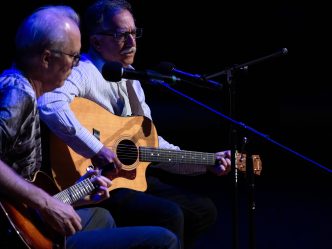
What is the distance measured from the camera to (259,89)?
5.45m

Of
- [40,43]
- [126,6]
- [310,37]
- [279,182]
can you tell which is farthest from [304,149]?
[40,43]

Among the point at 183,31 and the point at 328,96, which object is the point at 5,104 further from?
the point at 328,96

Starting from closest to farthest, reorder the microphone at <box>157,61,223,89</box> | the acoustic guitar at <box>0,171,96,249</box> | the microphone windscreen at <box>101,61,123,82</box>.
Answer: the acoustic guitar at <box>0,171,96,249</box>
the microphone windscreen at <box>101,61,123,82</box>
the microphone at <box>157,61,223,89</box>

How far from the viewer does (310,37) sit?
558 centimetres

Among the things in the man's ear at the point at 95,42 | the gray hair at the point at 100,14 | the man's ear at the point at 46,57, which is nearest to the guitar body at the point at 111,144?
the man's ear at the point at 95,42

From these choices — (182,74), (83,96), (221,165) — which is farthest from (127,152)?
(221,165)

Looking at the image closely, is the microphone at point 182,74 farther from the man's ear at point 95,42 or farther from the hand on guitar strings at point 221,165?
the hand on guitar strings at point 221,165

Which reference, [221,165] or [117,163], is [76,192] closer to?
[117,163]

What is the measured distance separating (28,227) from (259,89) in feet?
11.9

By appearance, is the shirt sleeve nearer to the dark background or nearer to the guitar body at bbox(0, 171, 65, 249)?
the guitar body at bbox(0, 171, 65, 249)

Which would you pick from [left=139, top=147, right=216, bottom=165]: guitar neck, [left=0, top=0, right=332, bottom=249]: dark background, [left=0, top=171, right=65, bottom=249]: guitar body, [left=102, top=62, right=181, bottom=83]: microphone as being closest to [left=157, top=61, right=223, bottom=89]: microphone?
[left=102, top=62, right=181, bottom=83]: microphone

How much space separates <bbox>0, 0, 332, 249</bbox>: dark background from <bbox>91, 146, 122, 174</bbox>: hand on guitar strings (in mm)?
1961

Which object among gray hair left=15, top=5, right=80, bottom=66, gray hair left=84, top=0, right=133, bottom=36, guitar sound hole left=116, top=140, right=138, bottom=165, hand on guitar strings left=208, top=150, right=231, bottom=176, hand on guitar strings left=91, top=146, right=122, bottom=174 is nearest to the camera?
gray hair left=15, top=5, right=80, bottom=66

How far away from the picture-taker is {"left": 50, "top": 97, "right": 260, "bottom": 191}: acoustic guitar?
3.10 m
